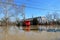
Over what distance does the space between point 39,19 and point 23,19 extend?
2.18m

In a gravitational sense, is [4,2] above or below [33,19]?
above

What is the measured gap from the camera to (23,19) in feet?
43.7

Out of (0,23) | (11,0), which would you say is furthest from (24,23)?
(11,0)

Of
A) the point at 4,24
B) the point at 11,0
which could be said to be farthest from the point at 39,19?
the point at 11,0

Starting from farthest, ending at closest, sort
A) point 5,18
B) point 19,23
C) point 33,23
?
point 33,23 → point 19,23 → point 5,18

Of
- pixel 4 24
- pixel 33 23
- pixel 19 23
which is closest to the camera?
pixel 4 24

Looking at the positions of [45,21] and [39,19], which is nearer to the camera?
[39,19]

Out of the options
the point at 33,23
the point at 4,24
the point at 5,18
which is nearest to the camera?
the point at 5,18

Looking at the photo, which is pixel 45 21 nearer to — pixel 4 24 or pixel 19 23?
pixel 19 23

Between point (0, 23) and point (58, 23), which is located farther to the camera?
point (58, 23)

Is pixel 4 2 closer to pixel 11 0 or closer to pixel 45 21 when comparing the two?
pixel 11 0

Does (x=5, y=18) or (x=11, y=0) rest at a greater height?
(x=11, y=0)

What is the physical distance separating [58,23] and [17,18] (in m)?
5.19

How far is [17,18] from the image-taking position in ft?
42.1
